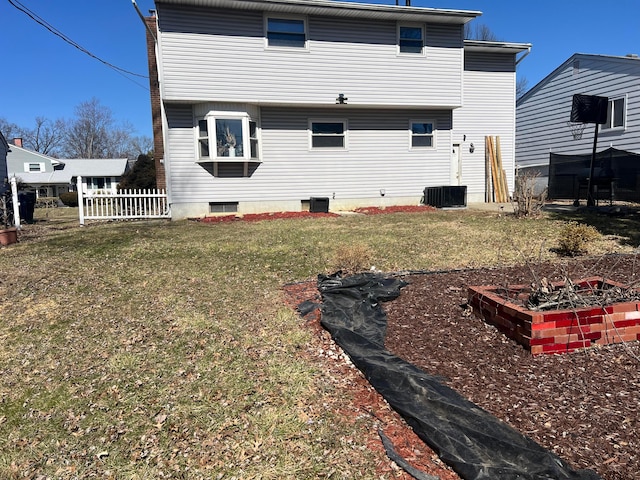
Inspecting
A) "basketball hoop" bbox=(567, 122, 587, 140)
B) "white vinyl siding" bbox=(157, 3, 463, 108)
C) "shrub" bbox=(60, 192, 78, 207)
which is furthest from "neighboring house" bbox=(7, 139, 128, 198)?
"basketball hoop" bbox=(567, 122, 587, 140)

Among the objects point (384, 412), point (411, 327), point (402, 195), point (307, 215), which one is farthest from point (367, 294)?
point (402, 195)

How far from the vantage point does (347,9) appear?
1295 cm

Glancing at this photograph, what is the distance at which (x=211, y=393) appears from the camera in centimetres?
307

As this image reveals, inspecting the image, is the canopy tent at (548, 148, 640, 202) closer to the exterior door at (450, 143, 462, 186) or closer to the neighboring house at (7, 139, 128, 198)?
the exterior door at (450, 143, 462, 186)

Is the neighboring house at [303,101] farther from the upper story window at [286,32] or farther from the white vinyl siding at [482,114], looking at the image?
the white vinyl siding at [482,114]

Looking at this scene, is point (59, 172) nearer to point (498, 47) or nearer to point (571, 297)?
point (498, 47)

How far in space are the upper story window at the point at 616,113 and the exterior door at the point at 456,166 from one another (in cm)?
643

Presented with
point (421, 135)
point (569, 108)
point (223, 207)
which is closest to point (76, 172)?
point (223, 207)

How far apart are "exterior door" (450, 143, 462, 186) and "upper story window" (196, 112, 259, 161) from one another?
24.7ft

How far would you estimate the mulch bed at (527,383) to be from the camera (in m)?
2.30

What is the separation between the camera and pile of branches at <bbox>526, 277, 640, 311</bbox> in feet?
11.4

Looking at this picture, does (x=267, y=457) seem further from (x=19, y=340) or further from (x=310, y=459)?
(x=19, y=340)

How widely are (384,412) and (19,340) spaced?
3.47 metres

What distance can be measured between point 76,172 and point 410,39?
132 ft
